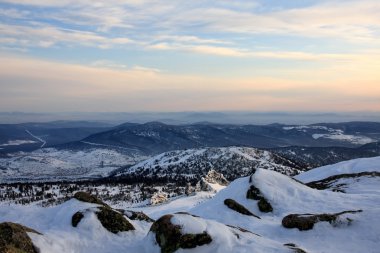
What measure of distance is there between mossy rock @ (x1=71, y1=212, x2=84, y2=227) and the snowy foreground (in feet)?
1.32

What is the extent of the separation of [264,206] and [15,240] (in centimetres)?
3543

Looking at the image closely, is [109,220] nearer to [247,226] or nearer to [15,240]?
[15,240]

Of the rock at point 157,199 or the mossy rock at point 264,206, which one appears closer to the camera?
the mossy rock at point 264,206

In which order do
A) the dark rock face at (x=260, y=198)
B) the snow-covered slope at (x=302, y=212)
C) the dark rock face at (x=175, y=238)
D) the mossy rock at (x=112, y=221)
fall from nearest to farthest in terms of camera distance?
1. the dark rock face at (x=175, y=238)
2. the mossy rock at (x=112, y=221)
3. the snow-covered slope at (x=302, y=212)
4. the dark rock face at (x=260, y=198)

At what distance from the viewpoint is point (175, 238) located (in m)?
29.2

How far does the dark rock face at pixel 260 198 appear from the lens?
5358cm

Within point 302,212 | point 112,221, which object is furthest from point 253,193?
point 112,221

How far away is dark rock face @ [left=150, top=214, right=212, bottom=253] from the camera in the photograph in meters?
28.6

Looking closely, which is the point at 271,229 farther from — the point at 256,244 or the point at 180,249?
the point at 180,249

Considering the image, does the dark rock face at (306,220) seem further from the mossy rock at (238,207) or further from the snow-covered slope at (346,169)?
the snow-covered slope at (346,169)

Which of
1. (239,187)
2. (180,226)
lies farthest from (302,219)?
(239,187)

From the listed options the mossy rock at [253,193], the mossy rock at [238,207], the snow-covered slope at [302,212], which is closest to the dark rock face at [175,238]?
the snow-covered slope at [302,212]

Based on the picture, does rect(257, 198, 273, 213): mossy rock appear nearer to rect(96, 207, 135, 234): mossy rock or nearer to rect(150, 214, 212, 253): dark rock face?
rect(96, 207, 135, 234): mossy rock

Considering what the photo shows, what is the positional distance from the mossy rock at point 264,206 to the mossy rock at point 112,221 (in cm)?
2347
